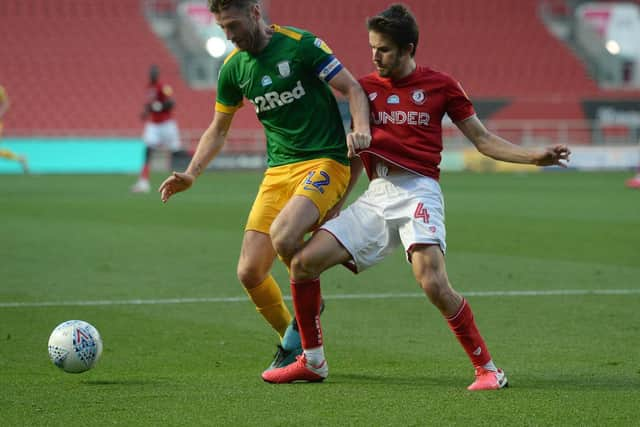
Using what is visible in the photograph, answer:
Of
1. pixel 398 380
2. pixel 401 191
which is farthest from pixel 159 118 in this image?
pixel 398 380

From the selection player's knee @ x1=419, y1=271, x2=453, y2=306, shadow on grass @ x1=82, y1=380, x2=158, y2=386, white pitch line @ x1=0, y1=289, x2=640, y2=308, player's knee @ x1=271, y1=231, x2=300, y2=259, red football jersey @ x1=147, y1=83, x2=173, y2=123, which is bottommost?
red football jersey @ x1=147, y1=83, x2=173, y2=123

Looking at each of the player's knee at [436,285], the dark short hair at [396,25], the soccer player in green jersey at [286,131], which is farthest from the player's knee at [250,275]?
the dark short hair at [396,25]

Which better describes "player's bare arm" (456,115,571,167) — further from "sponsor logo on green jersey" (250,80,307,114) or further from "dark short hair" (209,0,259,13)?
"dark short hair" (209,0,259,13)

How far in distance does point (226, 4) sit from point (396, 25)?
0.88 metres

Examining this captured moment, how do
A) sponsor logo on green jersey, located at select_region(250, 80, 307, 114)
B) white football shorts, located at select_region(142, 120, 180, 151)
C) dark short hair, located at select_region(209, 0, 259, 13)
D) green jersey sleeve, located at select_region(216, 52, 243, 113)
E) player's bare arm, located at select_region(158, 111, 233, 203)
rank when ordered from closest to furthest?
dark short hair, located at select_region(209, 0, 259, 13)
sponsor logo on green jersey, located at select_region(250, 80, 307, 114)
green jersey sleeve, located at select_region(216, 52, 243, 113)
player's bare arm, located at select_region(158, 111, 233, 203)
white football shorts, located at select_region(142, 120, 180, 151)

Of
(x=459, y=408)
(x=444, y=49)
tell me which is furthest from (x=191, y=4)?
(x=459, y=408)

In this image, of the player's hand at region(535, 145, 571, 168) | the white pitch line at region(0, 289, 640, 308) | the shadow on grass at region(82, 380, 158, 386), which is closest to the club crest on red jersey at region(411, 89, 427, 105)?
the player's hand at region(535, 145, 571, 168)

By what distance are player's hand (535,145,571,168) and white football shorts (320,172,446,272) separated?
0.54 meters

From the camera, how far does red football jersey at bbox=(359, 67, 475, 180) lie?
5770 millimetres

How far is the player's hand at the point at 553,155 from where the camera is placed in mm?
5586

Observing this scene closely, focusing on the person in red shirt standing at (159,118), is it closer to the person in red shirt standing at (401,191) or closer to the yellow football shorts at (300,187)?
the yellow football shorts at (300,187)

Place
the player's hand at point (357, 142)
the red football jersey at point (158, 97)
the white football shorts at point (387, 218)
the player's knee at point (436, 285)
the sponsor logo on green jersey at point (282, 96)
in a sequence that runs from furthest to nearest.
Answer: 1. the red football jersey at point (158, 97)
2. the sponsor logo on green jersey at point (282, 96)
3. the white football shorts at point (387, 218)
4. the player's knee at point (436, 285)
5. the player's hand at point (357, 142)

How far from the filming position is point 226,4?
5.80 meters

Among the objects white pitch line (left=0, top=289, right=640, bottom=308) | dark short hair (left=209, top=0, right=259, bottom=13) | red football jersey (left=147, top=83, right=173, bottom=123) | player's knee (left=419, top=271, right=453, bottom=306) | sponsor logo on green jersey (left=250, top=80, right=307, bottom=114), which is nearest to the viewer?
player's knee (left=419, top=271, right=453, bottom=306)
